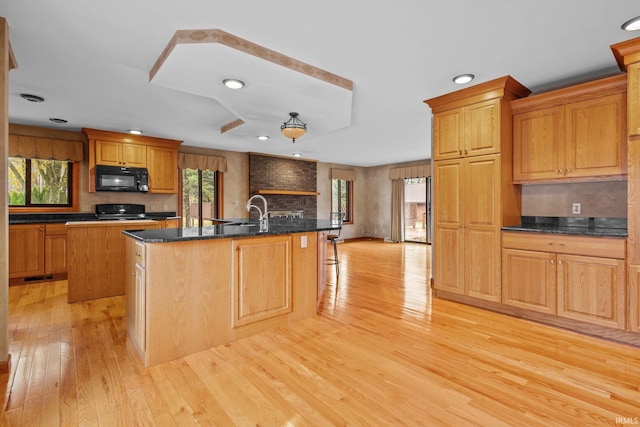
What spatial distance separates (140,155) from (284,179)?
322 cm

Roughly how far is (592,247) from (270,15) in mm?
3139

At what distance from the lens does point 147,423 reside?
1.57 m

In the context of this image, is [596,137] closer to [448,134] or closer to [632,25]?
[632,25]

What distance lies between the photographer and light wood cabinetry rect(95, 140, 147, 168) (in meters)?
5.15

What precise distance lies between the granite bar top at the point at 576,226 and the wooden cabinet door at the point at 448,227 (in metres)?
0.51

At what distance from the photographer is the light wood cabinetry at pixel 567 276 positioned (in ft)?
8.34

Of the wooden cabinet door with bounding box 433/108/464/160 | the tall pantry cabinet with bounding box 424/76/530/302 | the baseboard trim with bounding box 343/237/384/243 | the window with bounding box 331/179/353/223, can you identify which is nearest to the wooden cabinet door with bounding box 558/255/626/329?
the tall pantry cabinet with bounding box 424/76/530/302

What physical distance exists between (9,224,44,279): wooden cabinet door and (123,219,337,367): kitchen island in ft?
10.4

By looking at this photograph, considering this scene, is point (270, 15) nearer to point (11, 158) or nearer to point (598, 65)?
point (598, 65)

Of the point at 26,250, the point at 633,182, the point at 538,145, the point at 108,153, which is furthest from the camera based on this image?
the point at 108,153

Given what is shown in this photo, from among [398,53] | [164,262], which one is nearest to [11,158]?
[164,262]

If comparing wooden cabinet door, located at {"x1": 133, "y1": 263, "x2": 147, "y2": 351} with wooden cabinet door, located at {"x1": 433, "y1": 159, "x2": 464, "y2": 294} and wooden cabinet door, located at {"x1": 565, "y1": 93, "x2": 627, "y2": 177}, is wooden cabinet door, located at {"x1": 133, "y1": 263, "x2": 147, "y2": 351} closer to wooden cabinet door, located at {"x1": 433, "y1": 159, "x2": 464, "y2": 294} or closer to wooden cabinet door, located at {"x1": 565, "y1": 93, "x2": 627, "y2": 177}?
wooden cabinet door, located at {"x1": 433, "y1": 159, "x2": 464, "y2": 294}

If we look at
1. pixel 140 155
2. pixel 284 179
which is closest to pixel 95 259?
pixel 140 155

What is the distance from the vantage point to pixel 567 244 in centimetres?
277
